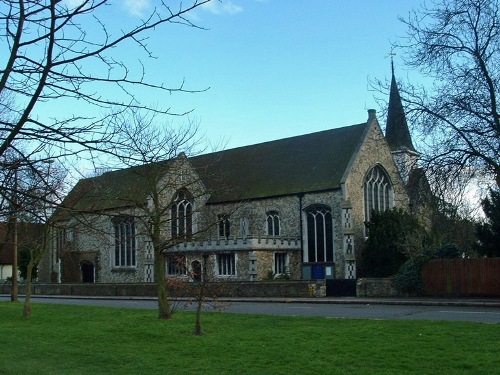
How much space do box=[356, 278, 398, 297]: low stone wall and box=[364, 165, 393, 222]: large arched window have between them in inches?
498

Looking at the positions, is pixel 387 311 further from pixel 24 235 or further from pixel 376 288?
pixel 24 235

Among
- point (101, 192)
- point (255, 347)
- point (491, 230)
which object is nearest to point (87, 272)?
point (491, 230)

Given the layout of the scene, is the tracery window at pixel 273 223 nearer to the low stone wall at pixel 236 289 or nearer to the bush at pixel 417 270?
the low stone wall at pixel 236 289

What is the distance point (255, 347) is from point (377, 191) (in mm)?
36047

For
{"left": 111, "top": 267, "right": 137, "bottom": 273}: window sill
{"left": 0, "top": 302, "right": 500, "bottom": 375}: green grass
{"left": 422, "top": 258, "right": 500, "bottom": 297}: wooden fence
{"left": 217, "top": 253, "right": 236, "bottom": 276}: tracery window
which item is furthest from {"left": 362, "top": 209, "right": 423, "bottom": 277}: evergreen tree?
{"left": 0, "top": 302, "right": 500, "bottom": 375}: green grass

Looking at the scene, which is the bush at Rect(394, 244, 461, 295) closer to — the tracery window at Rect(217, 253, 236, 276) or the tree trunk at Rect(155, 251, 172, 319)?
the tree trunk at Rect(155, 251, 172, 319)

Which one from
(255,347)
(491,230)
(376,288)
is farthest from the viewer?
(376,288)

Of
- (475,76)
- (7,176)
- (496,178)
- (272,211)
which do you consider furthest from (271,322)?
(272,211)

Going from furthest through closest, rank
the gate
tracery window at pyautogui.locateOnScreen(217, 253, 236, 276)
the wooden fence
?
1. tracery window at pyautogui.locateOnScreen(217, 253, 236, 276)
2. the gate
3. the wooden fence

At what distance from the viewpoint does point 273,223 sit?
46312 millimetres

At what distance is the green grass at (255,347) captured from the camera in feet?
31.2

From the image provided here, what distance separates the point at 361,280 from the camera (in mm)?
32219

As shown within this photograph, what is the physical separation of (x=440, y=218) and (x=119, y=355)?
34180 mm

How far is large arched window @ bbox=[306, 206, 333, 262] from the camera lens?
43.3m
